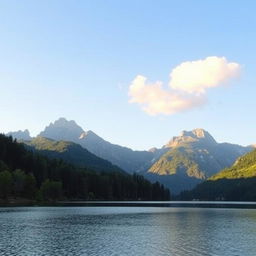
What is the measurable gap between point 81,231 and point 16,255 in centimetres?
3340

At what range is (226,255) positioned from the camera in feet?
202

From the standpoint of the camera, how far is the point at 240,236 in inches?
3332

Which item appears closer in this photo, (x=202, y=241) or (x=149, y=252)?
(x=149, y=252)

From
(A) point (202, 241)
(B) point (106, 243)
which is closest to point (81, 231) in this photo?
(B) point (106, 243)

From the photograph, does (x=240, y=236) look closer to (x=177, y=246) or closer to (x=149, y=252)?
(x=177, y=246)

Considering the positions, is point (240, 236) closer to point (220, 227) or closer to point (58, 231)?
point (220, 227)

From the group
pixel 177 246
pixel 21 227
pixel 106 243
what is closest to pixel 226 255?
pixel 177 246

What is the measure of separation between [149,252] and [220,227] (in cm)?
4376

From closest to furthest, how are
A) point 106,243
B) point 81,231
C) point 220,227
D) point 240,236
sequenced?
point 106,243
point 240,236
point 81,231
point 220,227

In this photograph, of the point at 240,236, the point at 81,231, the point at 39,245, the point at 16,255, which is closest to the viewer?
the point at 16,255

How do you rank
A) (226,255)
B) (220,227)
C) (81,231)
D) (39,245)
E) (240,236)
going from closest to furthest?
(226,255), (39,245), (240,236), (81,231), (220,227)

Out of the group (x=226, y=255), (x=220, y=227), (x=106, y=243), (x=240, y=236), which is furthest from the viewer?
(x=220, y=227)

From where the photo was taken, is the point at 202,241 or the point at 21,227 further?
the point at 21,227

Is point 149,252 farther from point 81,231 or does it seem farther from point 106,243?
point 81,231
